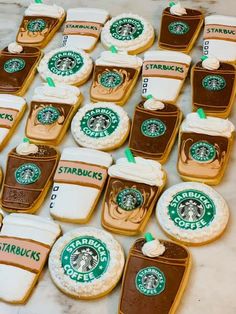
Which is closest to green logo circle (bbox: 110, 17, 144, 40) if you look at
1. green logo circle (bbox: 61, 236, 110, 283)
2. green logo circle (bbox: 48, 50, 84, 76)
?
green logo circle (bbox: 48, 50, 84, 76)

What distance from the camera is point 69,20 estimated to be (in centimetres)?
168

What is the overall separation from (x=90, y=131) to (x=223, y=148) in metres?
0.29

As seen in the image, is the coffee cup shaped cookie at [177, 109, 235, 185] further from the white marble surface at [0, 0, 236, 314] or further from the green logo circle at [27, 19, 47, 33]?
the green logo circle at [27, 19, 47, 33]

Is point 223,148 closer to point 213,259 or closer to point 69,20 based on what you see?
point 213,259

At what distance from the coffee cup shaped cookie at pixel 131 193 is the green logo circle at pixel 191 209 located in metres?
0.05

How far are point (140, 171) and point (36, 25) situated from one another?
0.58 metres

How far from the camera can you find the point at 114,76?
4.99 ft

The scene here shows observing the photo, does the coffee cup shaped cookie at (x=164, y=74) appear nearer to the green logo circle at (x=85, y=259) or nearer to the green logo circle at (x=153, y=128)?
the green logo circle at (x=153, y=128)

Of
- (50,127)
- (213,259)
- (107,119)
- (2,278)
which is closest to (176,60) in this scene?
(107,119)

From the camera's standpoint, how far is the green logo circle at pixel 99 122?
1421 millimetres

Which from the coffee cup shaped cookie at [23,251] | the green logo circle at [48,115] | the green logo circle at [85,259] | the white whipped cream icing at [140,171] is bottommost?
the coffee cup shaped cookie at [23,251]

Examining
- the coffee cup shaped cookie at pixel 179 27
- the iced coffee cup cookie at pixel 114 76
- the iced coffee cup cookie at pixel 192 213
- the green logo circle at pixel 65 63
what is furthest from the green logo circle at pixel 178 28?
the iced coffee cup cookie at pixel 192 213

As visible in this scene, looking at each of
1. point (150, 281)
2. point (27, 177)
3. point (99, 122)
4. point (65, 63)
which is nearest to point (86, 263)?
point (150, 281)

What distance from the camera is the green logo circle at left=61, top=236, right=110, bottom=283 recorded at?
1196 mm
